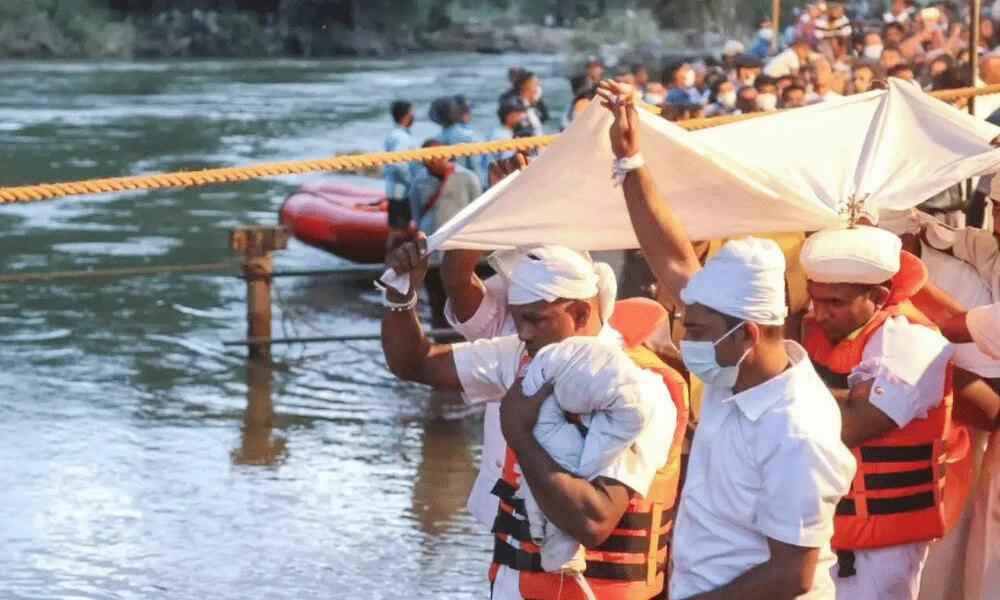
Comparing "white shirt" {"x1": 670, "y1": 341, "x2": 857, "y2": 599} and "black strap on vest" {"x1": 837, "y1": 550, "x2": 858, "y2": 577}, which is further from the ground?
"white shirt" {"x1": 670, "y1": 341, "x2": 857, "y2": 599}

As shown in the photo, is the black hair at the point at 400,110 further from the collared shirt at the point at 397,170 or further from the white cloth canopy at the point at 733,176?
the white cloth canopy at the point at 733,176

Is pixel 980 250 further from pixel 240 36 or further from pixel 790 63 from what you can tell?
pixel 240 36

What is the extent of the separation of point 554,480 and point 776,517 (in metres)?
0.53

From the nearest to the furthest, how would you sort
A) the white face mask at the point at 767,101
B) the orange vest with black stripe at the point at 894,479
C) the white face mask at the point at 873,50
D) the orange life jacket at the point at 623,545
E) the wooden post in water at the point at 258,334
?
1. the orange life jacket at the point at 623,545
2. the orange vest with black stripe at the point at 894,479
3. the wooden post in water at the point at 258,334
4. the white face mask at the point at 767,101
5. the white face mask at the point at 873,50

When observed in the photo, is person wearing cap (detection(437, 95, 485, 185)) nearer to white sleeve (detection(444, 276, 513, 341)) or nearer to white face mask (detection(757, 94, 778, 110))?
white face mask (detection(757, 94, 778, 110))

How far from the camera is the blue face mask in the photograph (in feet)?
11.8

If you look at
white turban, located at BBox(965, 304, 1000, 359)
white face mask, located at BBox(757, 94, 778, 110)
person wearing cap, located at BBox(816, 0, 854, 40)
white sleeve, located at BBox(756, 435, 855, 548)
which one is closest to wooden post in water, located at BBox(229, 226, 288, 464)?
white face mask, located at BBox(757, 94, 778, 110)

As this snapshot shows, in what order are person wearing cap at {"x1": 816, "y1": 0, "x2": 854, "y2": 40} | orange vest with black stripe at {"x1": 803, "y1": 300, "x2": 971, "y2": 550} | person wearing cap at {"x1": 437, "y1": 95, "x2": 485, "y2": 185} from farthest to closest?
person wearing cap at {"x1": 816, "y1": 0, "x2": 854, "y2": 40}
person wearing cap at {"x1": 437, "y1": 95, "x2": 485, "y2": 185}
orange vest with black stripe at {"x1": 803, "y1": 300, "x2": 971, "y2": 550}

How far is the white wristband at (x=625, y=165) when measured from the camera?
4395 mm

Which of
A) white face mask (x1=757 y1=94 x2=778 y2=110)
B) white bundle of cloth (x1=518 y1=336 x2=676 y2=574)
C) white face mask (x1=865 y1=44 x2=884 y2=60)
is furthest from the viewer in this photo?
white face mask (x1=865 y1=44 x2=884 y2=60)

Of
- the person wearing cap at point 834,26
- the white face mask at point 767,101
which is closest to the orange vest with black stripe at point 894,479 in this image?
the white face mask at point 767,101

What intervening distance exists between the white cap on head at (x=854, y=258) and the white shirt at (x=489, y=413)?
34.6 inches

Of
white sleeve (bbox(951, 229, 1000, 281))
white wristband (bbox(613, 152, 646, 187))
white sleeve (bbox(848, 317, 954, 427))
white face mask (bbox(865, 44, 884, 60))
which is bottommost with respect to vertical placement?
white face mask (bbox(865, 44, 884, 60))

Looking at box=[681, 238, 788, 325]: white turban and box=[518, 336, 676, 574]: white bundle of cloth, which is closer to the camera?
box=[681, 238, 788, 325]: white turban
